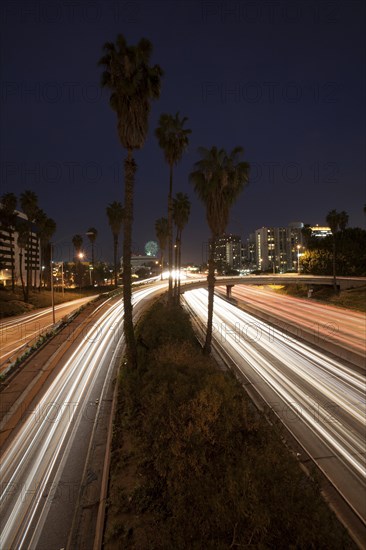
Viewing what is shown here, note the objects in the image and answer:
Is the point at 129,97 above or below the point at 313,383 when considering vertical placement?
above

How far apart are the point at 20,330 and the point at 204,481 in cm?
2763

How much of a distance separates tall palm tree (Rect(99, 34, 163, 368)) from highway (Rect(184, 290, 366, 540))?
8.67 m

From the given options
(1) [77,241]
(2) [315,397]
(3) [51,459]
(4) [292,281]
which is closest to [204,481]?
(3) [51,459]

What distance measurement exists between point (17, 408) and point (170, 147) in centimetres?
2367

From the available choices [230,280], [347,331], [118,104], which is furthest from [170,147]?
[230,280]

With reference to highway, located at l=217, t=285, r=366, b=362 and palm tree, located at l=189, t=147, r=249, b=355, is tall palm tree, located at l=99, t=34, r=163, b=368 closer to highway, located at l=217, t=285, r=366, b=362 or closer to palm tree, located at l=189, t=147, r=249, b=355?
palm tree, located at l=189, t=147, r=249, b=355

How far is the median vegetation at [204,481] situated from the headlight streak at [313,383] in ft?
16.0

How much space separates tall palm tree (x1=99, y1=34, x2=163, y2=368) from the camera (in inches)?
591

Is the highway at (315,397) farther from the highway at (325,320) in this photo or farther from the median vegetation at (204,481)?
the median vegetation at (204,481)

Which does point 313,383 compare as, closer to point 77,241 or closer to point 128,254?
point 128,254

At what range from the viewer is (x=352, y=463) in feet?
37.6

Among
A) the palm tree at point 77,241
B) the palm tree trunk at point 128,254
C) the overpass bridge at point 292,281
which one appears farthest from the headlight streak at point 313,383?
the palm tree at point 77,241

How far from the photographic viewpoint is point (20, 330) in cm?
2961

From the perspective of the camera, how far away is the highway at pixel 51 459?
727cm
